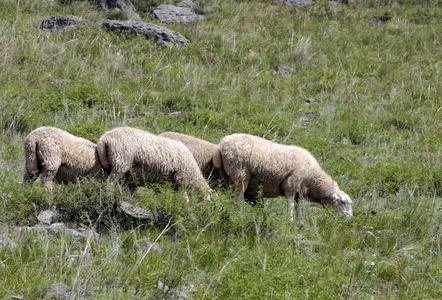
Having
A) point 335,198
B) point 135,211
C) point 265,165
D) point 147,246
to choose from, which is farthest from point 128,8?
point 147,246

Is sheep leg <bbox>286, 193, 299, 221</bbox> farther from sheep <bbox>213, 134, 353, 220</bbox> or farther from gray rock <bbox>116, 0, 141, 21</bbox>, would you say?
gray rock <bbox>116, 0, 141, 21</bbox>

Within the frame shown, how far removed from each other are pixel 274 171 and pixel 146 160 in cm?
194

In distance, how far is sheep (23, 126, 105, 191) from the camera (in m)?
5.41

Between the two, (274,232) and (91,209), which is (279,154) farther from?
(91,209)

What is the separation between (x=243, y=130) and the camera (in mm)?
8992

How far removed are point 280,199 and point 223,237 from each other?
8.57 feet

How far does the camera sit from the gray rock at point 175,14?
15.9m

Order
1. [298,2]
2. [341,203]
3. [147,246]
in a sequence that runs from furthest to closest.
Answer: [298,2] → [341,203] → [147,246]

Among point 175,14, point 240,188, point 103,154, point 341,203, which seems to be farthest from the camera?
point 175,14

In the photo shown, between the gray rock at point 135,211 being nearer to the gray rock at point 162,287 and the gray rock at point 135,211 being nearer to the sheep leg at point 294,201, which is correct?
the gray rock at point 162,287

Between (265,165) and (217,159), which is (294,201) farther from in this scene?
(217,159)

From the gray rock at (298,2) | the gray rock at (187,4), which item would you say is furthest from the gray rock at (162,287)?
the gray rock at (298,2)

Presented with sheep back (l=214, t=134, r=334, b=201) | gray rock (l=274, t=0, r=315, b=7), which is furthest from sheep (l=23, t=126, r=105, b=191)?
gray rock (l=274, t=0, r=315, b=7)

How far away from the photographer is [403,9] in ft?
69.5
